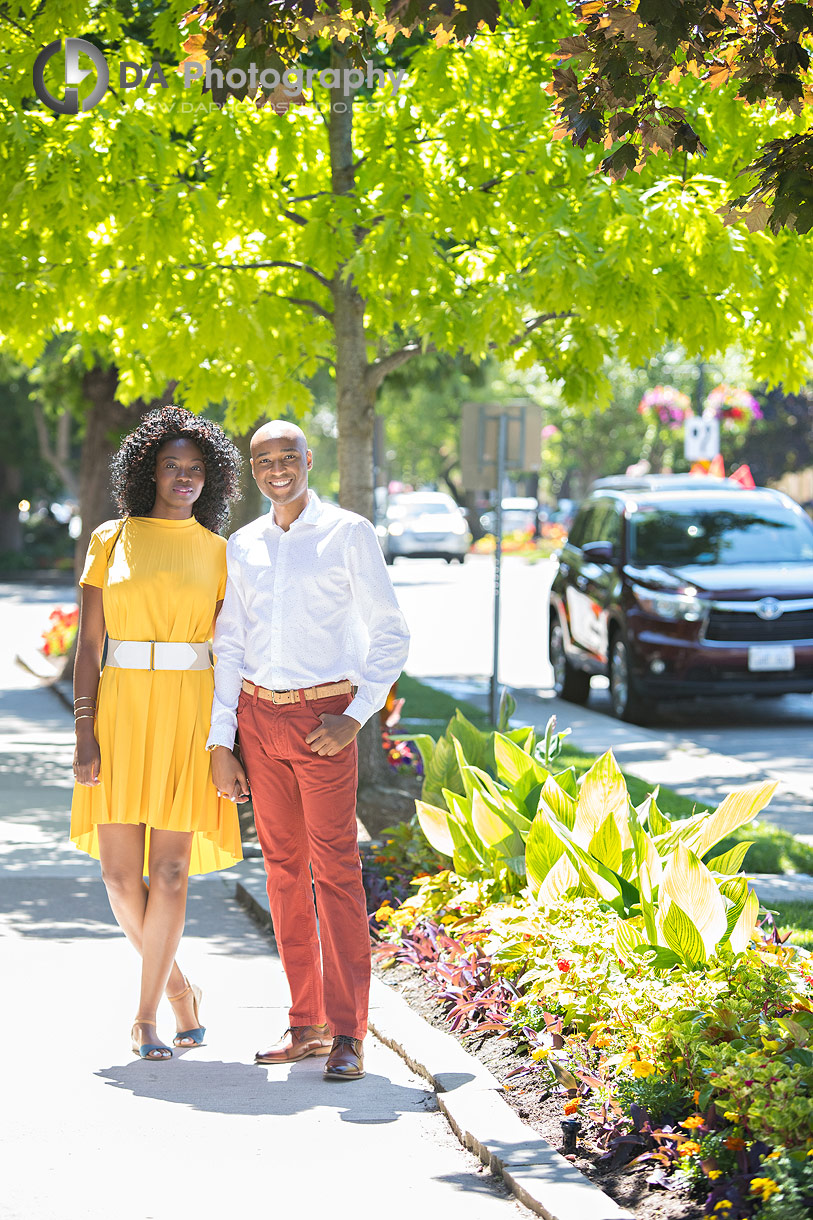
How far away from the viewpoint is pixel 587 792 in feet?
17.6

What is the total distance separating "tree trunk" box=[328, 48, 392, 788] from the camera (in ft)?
27.9

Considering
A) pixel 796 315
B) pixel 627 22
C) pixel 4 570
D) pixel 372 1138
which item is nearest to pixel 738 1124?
pixel 372 1138

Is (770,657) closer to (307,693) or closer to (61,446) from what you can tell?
(307,693)

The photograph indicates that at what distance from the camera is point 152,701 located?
4926mm

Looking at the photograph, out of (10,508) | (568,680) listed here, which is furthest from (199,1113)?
(10,508)

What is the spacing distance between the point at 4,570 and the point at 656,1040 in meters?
37.6

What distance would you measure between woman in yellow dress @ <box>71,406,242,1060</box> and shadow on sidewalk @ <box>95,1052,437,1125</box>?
0.47 feet

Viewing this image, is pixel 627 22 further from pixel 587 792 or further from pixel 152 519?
pixel 587 792

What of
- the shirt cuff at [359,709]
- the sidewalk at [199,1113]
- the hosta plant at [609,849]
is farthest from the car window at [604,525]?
the shirt cuff at [359,709]

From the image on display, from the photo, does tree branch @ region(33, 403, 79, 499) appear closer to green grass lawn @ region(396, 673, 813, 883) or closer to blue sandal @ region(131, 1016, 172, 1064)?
green grass lawn @ region(396, 673, 813, 883)

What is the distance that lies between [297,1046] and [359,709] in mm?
1111


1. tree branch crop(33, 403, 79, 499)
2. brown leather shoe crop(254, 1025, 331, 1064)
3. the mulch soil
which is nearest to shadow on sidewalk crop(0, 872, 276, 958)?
the mulch soil

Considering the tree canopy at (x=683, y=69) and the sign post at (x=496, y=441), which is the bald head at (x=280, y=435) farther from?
the sign post at (x=496, y=441)

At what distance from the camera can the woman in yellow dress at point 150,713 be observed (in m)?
4.90
